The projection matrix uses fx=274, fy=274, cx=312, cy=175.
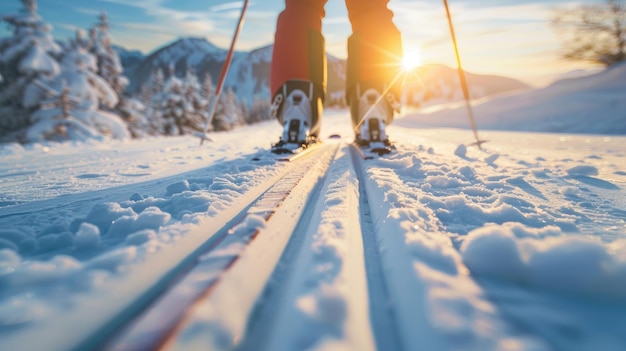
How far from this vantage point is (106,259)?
0.53m

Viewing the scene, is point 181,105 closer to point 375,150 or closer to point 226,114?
point 226,114

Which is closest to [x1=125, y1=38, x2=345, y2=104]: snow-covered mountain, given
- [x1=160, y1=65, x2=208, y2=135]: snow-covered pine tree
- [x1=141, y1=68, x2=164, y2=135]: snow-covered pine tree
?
[x1=141, y1=68, x2=164, y2=135]: snow-covered pine tree

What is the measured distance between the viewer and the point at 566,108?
5.55 meters

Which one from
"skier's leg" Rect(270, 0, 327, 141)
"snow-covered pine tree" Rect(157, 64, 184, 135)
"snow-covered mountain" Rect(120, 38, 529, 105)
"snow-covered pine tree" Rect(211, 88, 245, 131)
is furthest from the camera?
"snow-covered mountain" Rect(120, 38, 529, 105)

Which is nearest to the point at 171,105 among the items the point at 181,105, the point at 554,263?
the point at 181,105

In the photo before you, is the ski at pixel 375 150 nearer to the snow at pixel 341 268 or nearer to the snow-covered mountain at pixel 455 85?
the snow at pixel 341 268

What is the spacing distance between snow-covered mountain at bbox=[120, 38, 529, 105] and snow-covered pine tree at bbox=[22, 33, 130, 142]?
6.28 metres

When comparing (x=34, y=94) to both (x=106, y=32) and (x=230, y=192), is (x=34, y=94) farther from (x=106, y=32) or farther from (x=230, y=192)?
(x=230, y=192)

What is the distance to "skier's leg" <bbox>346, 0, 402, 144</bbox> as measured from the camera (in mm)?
2215

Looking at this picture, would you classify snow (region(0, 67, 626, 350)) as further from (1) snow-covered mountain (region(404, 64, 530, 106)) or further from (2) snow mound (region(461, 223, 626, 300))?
(1) snow-covered mountain (region(404, 64, 530, 106))

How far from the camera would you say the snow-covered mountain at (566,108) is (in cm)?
473

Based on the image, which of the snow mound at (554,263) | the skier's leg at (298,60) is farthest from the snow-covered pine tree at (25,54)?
the snow mound at (554,263)

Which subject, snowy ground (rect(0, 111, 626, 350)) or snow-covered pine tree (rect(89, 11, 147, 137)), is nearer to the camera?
snowy ground (rect(0, 111, 626, 350))

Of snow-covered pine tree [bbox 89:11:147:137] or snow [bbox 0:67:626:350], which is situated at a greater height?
snow-covered pine tree [bbox 89:11:147:137]
